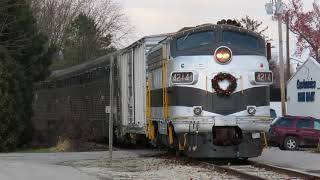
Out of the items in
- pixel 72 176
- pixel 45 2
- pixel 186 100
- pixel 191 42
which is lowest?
pixel 72 176

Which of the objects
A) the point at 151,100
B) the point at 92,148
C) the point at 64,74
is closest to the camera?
the point at 151,100

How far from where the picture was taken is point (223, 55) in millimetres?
17938

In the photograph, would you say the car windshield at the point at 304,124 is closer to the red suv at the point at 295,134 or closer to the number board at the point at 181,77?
the red suv at the point at 295,134

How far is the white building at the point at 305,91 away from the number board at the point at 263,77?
2082cm

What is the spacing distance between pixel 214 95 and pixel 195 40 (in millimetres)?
1807

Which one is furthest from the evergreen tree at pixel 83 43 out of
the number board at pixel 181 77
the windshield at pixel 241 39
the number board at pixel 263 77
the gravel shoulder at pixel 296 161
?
the number board at pixel 263 77

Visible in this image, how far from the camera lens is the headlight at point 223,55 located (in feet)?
58.7

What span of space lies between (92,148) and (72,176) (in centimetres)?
1185

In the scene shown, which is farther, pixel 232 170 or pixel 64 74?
pixel 64 74

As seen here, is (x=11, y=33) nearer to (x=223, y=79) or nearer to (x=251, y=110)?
(x=223, y=79)

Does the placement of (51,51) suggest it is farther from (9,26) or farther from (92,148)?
(92,148)

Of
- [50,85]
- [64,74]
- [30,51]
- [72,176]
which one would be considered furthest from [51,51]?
[72,176]

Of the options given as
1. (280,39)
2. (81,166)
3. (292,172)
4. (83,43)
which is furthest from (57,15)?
(292,172)

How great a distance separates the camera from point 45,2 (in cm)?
6159
